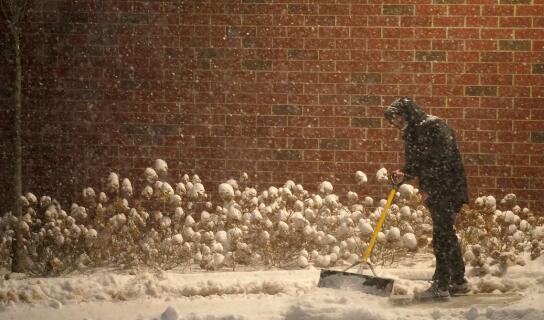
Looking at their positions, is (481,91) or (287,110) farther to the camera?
(287,110)

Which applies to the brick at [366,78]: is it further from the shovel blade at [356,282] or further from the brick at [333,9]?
the shovel blade at [356,282]

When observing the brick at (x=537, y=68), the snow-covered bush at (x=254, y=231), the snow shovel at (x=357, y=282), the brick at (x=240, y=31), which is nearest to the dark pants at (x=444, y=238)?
the snow shovel at (x=357, y=282)

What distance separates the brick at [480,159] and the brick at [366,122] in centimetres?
106

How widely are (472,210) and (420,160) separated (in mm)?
2214

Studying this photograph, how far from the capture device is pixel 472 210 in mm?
10523

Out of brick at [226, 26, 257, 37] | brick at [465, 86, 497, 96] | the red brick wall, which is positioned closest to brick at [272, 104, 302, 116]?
the red brick wall

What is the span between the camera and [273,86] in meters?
11.0

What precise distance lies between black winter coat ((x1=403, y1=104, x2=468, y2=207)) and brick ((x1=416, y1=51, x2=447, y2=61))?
2.40 m

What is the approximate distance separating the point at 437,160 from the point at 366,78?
2.67m

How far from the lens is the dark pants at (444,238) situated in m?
8.53

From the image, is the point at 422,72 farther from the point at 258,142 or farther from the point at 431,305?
the point at 431,305

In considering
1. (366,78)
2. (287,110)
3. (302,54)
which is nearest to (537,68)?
(366,78)

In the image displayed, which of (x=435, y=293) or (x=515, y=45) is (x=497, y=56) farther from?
(x=435, y=293)

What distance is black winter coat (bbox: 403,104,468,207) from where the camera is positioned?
8477 mm
